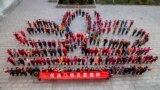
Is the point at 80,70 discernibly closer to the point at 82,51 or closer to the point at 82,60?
the point at 82,60

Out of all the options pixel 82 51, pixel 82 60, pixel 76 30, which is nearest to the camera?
pixel 82 60

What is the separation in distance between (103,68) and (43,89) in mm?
4256

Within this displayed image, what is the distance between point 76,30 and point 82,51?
4.00 metres

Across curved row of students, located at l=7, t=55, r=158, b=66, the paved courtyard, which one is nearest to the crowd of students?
curved row of students, located at l=7, t=55, r=158, b=66

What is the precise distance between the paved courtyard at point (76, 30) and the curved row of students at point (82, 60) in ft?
2.66

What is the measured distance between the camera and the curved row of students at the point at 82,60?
16734mm

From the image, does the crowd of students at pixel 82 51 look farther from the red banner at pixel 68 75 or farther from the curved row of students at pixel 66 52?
the red banner at pixel 68 75

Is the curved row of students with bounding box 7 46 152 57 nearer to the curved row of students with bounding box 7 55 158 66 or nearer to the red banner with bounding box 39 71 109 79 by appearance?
the curved row of students with bounding box 7 55 158 66

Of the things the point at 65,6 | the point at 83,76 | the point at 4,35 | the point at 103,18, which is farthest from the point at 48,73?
the point at 65,6

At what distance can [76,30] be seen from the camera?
71.6ft

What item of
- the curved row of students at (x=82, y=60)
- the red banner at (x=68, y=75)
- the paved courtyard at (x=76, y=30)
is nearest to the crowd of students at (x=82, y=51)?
the curved row of students at (x=82, y=60)

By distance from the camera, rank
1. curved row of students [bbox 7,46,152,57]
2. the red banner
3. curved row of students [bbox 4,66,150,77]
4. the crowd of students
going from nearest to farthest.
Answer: the red banner < curved row of students [bbox 4,66,150,77] < the crowd of students < curved row of students [bbox 7,46,152,57]

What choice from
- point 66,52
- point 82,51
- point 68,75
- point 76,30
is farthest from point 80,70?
point 76,30

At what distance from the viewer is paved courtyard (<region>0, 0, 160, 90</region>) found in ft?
51.1
